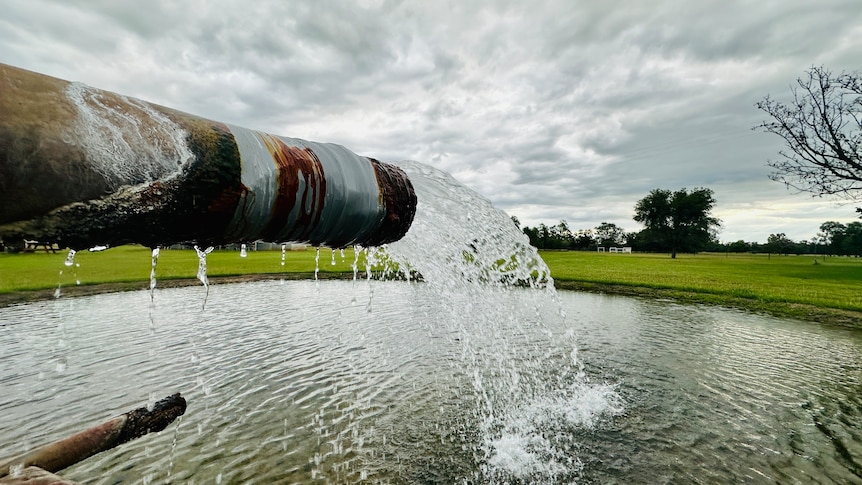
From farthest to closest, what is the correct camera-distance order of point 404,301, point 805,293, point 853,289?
point 853,289 < point 805,293 < point 404,301

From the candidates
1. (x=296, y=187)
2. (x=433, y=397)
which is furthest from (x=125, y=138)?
(x=433, y=397)

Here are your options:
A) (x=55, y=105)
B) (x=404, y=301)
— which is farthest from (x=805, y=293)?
(x=55, y=105)

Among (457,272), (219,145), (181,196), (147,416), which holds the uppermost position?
(219,145)

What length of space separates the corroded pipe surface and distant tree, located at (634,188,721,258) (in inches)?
3857

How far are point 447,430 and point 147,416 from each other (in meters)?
4.52

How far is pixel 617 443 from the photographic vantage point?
19.9ft

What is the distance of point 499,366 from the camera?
9.54 metres

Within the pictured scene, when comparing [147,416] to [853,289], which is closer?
[147,416]

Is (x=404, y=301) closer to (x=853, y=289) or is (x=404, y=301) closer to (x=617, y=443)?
(x=617, y=443)

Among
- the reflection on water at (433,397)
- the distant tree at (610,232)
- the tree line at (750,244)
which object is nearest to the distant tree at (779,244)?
the tree line at (750,244)

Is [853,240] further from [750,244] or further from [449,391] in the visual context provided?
[449,391]

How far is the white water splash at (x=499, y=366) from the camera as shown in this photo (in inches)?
175

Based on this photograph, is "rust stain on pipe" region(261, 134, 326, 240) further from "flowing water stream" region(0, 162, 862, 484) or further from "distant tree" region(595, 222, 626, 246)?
"distant tree" region(595, 222, 626, 246)

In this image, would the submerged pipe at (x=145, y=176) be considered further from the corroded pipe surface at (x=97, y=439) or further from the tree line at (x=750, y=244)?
the tree line at (x=750, y=244)
